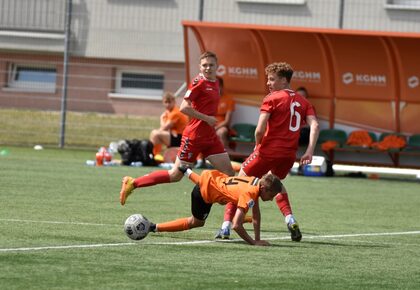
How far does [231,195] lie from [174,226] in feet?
2.34

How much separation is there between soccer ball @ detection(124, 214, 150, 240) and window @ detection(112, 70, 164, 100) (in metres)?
18.9

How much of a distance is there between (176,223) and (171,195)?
5.39 m

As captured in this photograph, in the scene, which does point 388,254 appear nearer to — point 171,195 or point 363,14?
point 171,195

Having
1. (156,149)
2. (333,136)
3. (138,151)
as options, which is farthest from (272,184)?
(156,149)

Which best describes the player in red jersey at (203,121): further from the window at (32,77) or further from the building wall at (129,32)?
the window at (32,77)

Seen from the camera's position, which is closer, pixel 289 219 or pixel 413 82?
pixel 289 219

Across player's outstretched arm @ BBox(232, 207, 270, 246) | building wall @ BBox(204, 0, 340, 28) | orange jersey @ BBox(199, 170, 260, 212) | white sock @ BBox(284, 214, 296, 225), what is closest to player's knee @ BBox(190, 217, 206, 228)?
orange jersey @ BBox(199, 170, 260, 212)

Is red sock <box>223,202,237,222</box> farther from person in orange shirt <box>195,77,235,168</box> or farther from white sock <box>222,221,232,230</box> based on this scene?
person in orange shirt <box>195,77,235,168</box>

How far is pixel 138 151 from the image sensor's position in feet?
76.2

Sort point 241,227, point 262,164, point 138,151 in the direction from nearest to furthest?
point 241,227
point 262,164
point 138,151

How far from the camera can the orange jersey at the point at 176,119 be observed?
77.8 ft

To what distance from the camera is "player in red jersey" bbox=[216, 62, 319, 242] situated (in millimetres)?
12094

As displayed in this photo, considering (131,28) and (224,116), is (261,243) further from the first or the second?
(131,28)

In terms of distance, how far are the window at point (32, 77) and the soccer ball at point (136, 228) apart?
65.6 feet
